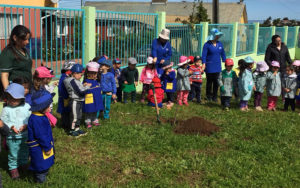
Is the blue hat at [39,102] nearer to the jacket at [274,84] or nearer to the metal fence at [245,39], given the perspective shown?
the jacket at [274,84]

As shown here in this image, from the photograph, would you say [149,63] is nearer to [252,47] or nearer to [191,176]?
[191,176]

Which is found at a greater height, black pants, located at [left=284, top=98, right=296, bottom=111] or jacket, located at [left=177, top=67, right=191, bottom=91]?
jacket, located at [left=177, top=67, right=191, bottom=91]

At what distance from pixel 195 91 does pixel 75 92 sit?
14.9 feet

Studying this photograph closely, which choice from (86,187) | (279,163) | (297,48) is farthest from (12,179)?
(297,48)

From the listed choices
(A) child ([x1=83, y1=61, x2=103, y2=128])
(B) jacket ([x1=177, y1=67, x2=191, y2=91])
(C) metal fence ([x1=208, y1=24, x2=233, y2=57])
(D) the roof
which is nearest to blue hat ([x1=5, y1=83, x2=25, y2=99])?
(A) child ([x1=83, y1=61, x2=103, y2=128])

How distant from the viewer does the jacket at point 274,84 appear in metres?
8.32

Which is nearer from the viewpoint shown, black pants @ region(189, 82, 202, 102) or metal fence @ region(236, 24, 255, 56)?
black pants @ region(189, 82, 202, 102)

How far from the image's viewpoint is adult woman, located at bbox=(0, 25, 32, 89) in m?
4.58

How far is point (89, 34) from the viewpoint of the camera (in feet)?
29.8

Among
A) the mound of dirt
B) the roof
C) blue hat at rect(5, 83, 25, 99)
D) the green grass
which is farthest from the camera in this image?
the roof

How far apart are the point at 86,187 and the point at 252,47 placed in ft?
59.0

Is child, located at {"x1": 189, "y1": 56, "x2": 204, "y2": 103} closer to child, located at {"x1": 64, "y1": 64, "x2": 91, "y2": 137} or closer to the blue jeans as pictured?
the blue jeans

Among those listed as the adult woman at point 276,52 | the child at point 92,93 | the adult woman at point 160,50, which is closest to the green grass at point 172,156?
the child at point 92,93

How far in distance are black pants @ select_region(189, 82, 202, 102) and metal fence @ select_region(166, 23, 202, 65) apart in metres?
3.67
